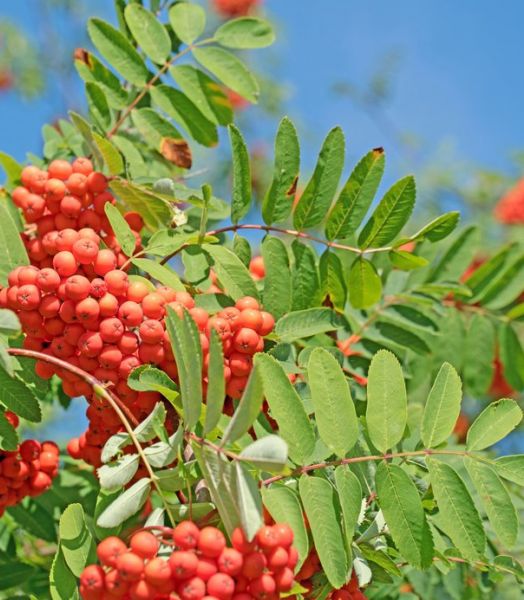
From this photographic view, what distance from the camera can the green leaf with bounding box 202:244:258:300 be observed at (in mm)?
1766

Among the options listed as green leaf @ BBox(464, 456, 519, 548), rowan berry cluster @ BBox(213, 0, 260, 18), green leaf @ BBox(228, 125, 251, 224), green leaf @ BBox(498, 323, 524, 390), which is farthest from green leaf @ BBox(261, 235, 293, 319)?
rowan berry cluster @ BBox(213, 0, 260, 18)

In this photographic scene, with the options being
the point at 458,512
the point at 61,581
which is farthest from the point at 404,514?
the point at 61,581

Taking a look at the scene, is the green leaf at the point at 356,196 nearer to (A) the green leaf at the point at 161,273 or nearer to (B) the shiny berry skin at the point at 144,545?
(A) the green leaf at the point at 161,273

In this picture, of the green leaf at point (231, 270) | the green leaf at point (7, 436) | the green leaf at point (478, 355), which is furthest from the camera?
the green leaf at point (478, 355)

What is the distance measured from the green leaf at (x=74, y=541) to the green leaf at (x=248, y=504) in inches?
13.4

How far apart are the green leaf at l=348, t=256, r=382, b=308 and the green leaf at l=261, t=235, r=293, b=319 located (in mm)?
183

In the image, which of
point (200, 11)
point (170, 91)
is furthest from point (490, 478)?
point (200, 11)

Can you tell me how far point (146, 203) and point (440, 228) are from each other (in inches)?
26.2

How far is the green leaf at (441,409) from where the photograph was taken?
1.54m

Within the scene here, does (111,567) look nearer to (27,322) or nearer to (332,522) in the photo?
(332,522)

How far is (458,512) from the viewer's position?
1473mm

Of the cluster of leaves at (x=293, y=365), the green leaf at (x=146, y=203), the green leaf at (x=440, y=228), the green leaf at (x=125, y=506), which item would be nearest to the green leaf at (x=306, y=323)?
the cluster of leaves at (x=293, y=365)

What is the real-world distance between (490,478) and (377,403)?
0.78 feet

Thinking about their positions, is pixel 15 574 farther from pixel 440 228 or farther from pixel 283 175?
pixel 440 228
